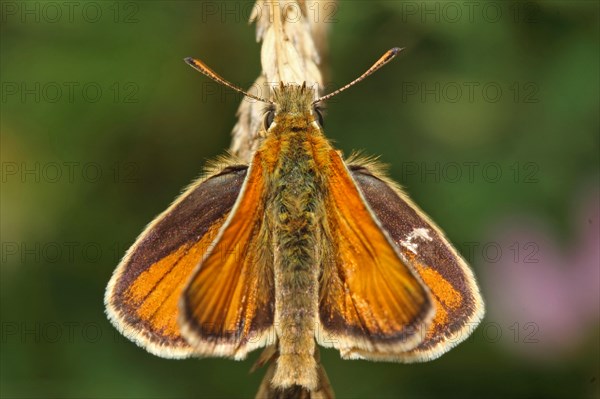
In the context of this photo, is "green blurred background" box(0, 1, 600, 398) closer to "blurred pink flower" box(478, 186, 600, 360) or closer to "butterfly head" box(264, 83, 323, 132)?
"blurred pink flower" box(478, 186, 600, 360)

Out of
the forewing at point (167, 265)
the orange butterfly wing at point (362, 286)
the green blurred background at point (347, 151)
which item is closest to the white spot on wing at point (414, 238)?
the orange butterfly wing at point (362, 286)

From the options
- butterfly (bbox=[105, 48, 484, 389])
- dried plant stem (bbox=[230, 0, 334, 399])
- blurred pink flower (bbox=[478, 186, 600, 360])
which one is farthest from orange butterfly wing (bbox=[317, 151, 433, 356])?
blurred pink flower (bbox=[478, 186, 600, 360])

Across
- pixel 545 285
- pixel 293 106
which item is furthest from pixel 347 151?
pixel 293 106

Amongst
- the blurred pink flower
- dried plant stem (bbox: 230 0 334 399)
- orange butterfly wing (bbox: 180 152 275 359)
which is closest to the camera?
orange butterfly wing (bbox: 180 152 275 359)

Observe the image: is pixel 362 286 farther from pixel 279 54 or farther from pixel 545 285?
pixel 545 285

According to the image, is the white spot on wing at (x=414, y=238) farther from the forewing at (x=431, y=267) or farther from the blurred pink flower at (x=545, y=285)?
the blurred pink flower at (x=545, y=285)
